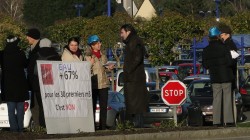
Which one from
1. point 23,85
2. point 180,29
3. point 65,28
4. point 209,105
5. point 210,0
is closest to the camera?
point 23,85

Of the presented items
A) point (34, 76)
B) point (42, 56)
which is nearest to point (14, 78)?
point (34, 76)

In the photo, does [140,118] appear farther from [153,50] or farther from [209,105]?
[153,50]

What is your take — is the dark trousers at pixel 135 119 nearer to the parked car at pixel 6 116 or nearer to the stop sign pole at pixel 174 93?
the stop sign pole at pixel 174 93

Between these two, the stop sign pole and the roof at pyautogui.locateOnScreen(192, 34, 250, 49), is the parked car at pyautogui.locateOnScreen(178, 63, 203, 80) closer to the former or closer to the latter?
the roof at pyautogui.locateOnScreen(192, 34, 250, 49)

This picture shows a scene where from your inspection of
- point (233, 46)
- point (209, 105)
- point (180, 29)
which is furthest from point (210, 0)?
point (233, 46)

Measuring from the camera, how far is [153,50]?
141 feet

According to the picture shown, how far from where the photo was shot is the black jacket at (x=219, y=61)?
16516 mm

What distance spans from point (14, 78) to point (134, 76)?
6.99 ft

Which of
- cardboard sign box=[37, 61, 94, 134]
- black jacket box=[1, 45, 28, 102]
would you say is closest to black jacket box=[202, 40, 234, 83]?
cardboard sign box=[37, 61, 94, 134]

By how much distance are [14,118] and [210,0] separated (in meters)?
90.2

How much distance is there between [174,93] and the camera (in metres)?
16.7

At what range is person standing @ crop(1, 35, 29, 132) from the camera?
1603cm

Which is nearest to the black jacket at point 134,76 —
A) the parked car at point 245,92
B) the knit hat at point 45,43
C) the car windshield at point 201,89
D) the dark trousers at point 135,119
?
the dark trousers at point 135,119

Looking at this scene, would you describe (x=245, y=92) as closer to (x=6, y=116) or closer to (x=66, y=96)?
(x=6, y=116)
